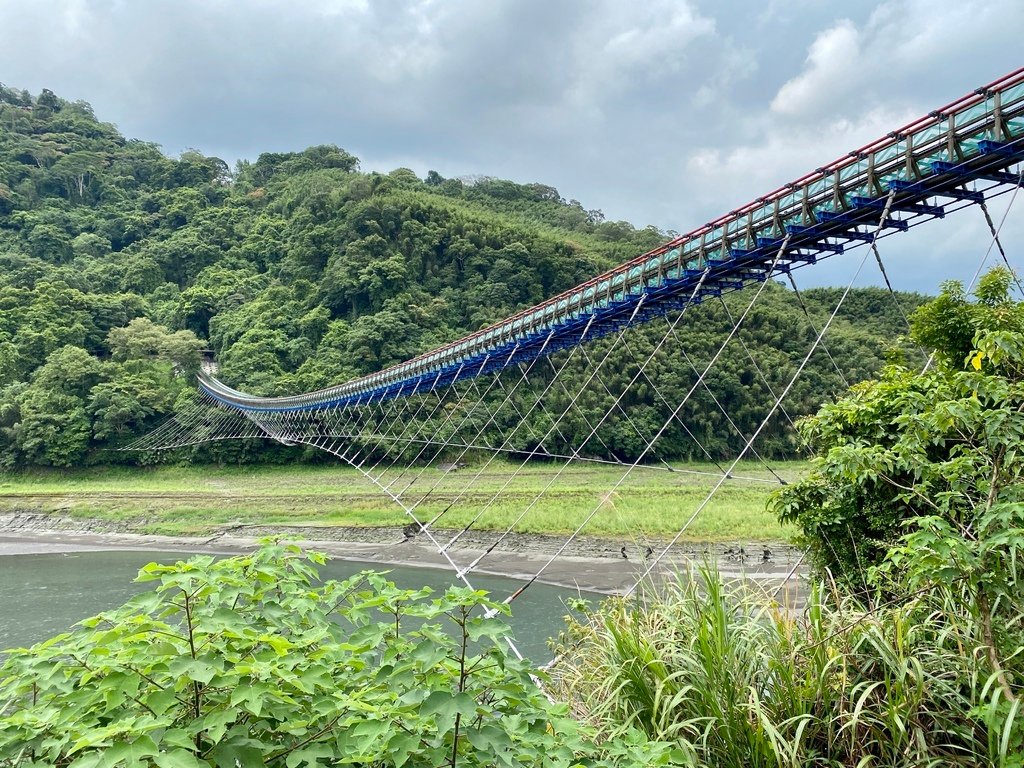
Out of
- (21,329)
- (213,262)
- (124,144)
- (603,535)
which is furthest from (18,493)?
(124,144)

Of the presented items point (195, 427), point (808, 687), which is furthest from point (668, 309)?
point (195, 427)

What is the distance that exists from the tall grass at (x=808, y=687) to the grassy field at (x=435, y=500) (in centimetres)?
1484

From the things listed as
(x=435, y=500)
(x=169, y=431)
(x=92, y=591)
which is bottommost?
(x=435, y=500)

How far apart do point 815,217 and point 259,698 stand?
31.1 ft

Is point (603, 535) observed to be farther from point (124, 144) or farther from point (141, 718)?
point (124, 144)

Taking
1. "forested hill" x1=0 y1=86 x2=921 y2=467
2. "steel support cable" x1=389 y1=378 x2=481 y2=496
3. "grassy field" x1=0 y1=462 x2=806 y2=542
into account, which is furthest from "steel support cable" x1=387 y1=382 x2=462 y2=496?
"forested hill" x1=0 y1=86 x2=921 y2=467

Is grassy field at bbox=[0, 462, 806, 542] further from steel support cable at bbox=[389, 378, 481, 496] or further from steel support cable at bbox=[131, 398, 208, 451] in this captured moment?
steel support cable at bbox=[131, 398, 208, 451]

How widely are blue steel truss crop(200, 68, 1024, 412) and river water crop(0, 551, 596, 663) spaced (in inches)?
260

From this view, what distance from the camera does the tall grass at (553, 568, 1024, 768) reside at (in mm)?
2826

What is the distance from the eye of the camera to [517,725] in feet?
6.66

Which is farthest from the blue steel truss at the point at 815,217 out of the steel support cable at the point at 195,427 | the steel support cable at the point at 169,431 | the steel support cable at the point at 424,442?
the steel support cable at the point at 169,431

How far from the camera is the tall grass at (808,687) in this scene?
2.83 meters

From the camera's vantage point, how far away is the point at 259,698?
70.2 inches

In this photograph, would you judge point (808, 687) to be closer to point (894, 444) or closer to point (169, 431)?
point (894, 444)
